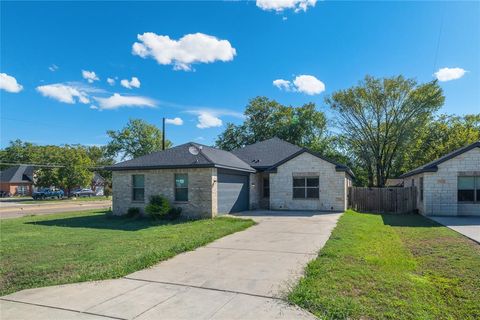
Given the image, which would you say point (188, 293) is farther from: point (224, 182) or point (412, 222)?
point (412, 222)

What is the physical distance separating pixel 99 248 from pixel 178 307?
4.74 metres

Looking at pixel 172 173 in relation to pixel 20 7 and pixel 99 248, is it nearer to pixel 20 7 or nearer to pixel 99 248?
pixel 99 248

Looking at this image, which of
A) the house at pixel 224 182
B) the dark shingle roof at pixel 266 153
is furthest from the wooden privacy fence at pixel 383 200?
the dark shingle roof at pixel 266 153

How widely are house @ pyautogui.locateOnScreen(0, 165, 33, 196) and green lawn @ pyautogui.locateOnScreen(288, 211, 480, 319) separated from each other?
202 ft

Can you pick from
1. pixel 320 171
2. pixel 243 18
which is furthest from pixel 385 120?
pixel 243 18

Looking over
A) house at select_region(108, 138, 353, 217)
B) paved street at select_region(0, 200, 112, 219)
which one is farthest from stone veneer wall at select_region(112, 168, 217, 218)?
paved street at select_region(0, 200, 112, 219)

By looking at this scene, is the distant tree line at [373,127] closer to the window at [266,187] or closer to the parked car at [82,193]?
the window at [266,187]

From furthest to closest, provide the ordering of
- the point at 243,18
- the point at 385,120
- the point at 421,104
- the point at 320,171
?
the point at 385,120 → the point at 421,104 → the point at 320,171 → the point at 243,18

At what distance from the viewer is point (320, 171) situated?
62.6 feet

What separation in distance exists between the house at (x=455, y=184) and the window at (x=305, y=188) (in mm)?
5630

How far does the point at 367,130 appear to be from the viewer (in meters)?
35.4

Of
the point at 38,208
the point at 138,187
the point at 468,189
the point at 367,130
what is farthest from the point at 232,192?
the point at 367,130

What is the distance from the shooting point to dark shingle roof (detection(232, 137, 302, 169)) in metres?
21.9

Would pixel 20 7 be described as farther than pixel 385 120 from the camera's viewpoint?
No
